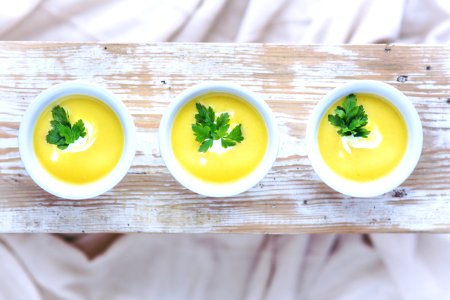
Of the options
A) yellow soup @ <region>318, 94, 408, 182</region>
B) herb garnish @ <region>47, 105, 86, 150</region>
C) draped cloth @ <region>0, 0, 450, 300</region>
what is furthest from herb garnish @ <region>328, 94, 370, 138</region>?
herb garnish @ <region>47, 105, 86, 150</region>

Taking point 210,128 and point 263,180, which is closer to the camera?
point 210,128

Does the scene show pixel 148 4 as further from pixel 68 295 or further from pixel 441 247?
pixel 441 247

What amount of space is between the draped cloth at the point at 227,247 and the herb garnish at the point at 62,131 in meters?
0.44

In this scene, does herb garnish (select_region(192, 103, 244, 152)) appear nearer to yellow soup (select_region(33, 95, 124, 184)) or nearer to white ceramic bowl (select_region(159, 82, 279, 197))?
white ceramic bowl (select_region(159, 82, 279, 197))

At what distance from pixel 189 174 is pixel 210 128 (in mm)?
110

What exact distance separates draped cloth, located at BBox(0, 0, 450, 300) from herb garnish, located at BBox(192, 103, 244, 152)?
0.44m

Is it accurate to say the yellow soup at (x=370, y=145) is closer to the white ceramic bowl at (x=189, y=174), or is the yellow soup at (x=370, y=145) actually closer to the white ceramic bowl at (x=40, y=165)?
→ the white ceramic bowl at (x=189, y=174)

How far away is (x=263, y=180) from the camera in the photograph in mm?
1402

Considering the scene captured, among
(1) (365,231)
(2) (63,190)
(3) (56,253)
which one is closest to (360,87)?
(1) (365,231)

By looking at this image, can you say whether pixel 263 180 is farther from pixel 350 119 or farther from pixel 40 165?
pixel 40 165

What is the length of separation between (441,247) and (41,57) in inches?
43.9

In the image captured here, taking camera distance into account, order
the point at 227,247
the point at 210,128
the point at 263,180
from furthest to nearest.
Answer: the point at 227,247, the point at 263,180, the point at 210,128

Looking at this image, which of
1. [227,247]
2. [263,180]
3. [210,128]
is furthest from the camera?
[227,247]

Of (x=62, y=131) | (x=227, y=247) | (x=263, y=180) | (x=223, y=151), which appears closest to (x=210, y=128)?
(x=223, y=151)
